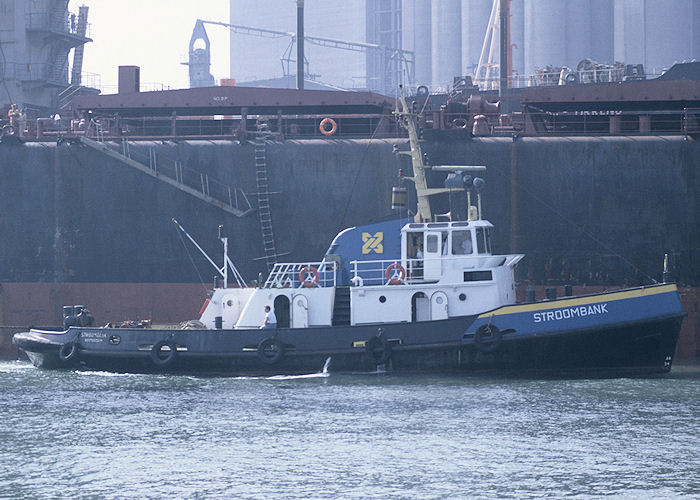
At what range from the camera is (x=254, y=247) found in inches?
965

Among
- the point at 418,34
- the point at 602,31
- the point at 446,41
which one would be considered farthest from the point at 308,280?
the point at 418,34

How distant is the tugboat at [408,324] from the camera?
63.2ft

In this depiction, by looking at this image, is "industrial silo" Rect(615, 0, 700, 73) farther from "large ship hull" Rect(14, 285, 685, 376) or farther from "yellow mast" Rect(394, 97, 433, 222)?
"large ship hull" Rect(14, 285, 685, 376)

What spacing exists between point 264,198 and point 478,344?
7.60 meters

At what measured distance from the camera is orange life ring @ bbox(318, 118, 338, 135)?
2633 centimetres

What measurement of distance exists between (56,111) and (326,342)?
24.4 m

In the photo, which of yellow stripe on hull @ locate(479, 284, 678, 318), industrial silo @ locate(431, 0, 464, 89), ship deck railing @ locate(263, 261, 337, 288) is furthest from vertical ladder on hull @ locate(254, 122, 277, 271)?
industrial silo @ locate(431, 0, 464, 89)

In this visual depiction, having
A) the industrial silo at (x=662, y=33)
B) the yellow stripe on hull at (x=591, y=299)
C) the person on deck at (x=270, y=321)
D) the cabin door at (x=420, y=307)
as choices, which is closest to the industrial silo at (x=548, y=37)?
the industrial silo at (x=662, y=33)

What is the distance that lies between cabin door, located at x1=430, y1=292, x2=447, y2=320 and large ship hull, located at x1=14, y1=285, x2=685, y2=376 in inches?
18.0

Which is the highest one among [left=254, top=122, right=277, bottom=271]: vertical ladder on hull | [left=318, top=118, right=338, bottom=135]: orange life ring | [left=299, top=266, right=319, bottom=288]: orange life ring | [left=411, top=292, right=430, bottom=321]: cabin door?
[left=318, top=118, right=338, bottom=135]: orange life ring

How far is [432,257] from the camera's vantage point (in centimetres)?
2033

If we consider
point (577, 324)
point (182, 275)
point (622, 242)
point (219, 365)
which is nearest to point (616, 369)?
point (577, 324)

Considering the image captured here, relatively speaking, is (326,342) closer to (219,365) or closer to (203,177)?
(219,365)

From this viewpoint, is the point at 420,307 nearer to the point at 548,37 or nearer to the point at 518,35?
the point at 548,37
